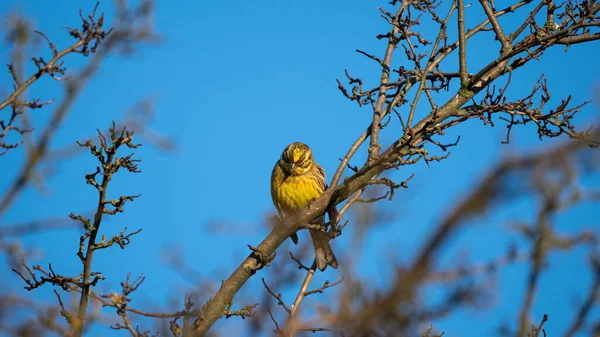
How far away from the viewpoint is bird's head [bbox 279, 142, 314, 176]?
8.52 meters

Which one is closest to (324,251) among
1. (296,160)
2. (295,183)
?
(295,183)

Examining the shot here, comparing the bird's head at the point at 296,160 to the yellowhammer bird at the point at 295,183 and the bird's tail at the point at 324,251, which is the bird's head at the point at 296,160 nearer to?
the yellowhammer bird at the point at 295,183

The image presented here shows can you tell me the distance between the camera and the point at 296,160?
8.55 metres

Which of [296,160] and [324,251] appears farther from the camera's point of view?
[296,160]

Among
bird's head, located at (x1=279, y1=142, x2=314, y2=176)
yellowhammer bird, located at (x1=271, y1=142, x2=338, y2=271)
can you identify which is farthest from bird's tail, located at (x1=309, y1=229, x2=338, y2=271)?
bird's head, located at (x1=279, y1=142, x2=314, y2=176)

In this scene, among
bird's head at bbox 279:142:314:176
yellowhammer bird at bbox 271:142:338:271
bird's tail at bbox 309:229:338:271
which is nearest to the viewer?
bird's tail at bbox 309:229:338:271

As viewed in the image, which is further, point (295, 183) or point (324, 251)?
point (295, 183)

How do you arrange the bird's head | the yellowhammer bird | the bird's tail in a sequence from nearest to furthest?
1. the bird's tail
2. the yellowhammer bird
3. the bird's head

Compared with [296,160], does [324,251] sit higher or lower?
lower

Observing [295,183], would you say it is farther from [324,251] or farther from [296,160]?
[324,251]

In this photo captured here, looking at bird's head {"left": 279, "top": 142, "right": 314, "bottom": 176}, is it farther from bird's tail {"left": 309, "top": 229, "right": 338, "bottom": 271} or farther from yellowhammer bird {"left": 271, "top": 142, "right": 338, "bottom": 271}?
bird's tail {"left": 309, "top": 229, "right": 338, "bottom": 271}

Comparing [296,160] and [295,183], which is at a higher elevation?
[296,160]

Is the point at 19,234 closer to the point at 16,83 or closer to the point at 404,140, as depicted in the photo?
the point at 16,83

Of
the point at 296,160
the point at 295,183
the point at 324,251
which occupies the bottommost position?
the point at 324,251
